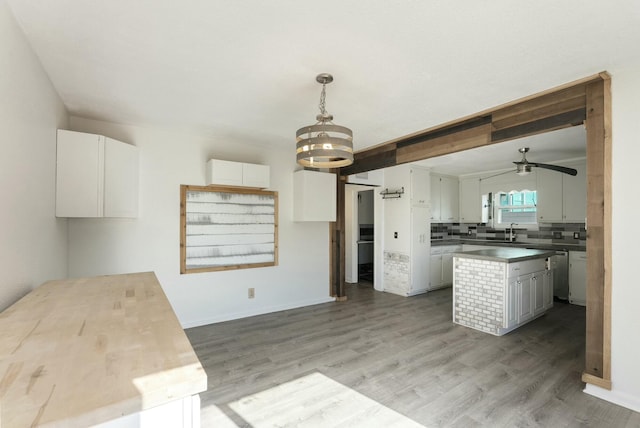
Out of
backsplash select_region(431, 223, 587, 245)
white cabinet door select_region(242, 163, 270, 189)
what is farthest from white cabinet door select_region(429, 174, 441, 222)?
white cabinet door select_region(242, 163, 270, 189)

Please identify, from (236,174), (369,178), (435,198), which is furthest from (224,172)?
(435,198)

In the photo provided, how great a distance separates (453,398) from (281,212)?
3157mm

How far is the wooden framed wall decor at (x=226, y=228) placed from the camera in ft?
12.6

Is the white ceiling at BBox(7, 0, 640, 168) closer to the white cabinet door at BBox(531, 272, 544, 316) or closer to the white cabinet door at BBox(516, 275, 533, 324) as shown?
the white cabinet door at BBox(516, 275, 533, 324)

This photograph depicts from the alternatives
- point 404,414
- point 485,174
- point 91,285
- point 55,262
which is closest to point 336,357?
point 404,414

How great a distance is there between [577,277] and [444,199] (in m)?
2.54

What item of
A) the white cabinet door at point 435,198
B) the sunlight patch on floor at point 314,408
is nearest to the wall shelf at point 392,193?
the white cabinet door at point 435,198

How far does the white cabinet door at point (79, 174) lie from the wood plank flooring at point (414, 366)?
178cm

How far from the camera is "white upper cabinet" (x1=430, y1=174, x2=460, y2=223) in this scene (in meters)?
6.24

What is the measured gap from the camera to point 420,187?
571cm

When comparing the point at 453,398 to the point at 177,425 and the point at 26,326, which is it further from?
the point at 26,326

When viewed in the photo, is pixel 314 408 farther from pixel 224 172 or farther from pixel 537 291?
pixel 537 291

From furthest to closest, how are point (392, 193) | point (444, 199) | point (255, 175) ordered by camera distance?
1. point (444, 199)
2. point (392, 193)
3. point (255, 175)

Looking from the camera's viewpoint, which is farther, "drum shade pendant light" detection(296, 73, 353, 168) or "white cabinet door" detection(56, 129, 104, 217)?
"white cabinet door" detection(56, 129, 104, 217)
